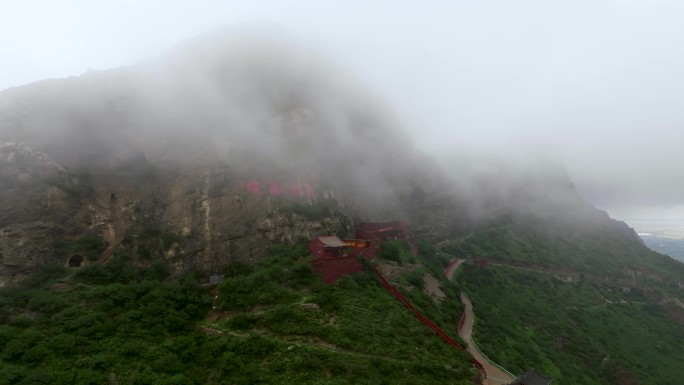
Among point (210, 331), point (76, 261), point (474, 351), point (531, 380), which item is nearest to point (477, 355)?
point (474, 351)

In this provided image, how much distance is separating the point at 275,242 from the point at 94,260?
54.7 ft

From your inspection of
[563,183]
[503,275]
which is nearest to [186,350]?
[503,275]

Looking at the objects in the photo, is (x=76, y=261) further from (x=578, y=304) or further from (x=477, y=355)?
(x=578, y=304)

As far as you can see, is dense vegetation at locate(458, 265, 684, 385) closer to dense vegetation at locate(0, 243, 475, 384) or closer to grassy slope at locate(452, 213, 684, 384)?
grassy slope at locate(452, 213, 684, 384)

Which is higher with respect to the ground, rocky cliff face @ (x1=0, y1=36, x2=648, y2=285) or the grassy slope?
rocky cliff face @ (x1=0, y1=36, x2=648, y2=285)

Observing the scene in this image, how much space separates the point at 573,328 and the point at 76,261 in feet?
187

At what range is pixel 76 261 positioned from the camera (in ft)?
120

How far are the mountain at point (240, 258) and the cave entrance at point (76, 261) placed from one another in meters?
0.12

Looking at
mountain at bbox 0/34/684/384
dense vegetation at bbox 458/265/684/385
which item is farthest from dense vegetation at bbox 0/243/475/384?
dense vegetation at bbox 458/265/684/385

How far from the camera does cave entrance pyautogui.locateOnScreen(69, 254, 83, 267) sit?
3631 centimetres

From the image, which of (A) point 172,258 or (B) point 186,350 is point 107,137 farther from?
(B) point 186,350

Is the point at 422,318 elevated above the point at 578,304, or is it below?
above

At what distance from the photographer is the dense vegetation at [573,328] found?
136ft

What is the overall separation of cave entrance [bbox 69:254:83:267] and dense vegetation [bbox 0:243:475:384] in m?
1.66
